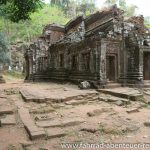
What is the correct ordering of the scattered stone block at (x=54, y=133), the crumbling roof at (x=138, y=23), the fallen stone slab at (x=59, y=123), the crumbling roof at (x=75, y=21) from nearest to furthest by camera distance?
the scattered stone block at (x=54, y=133) < the fallen stone slab at (x=59, y=123) < the crumbling roof at (x=138, y=23) < the crumbling roof at (x=75, y=21)

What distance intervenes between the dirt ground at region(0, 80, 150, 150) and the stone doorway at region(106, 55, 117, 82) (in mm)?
4936

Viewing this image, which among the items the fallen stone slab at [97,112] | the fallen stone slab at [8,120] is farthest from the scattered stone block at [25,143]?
the fallen stone slab at [97,112]

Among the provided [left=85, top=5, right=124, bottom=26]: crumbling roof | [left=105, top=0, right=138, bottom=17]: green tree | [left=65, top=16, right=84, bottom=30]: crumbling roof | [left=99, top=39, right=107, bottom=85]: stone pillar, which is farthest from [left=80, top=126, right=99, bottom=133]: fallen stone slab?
[left=105, top=0, right=138, bottom=17]: green tree

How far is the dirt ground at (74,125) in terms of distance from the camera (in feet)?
16.8

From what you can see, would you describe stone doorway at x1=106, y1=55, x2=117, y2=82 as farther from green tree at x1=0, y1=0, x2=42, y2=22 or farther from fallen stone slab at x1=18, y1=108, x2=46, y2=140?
fallen stone slab at x1=18, y1=108, x2=46, y2=140

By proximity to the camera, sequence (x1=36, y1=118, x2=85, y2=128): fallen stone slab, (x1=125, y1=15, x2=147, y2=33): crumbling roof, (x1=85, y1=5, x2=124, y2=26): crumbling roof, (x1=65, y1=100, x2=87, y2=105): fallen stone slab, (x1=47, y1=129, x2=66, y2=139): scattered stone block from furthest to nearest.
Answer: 1. (x1=85, y1=5, x2=124, y2=26): crumbling roof
2. (x1=125, y1=15, x2=147, y2=33): crumbling roof
3. (x1=65, y1=100, x2=87, y2=105): fallen stone slab
4. (x1=36, y1=118, x2=85, y2=128): fallen stone slab
5. (x1=47, y1=129, x2=66, y2=139): scattered stone block

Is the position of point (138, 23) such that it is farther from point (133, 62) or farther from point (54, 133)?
point (54, 133)

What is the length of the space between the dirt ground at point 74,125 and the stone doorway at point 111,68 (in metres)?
4.94

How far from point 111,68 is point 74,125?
851cm

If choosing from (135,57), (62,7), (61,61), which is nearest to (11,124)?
(135,57)

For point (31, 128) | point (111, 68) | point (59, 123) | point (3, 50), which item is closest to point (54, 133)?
point (31, 128)

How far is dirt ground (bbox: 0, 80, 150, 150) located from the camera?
5109 mm

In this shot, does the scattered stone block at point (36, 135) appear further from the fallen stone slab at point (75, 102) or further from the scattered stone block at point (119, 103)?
the scattered stone block at point (119, 103)

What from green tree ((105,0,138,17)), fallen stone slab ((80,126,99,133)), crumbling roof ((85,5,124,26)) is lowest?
fallen stone slab ((80,126,99,133))
